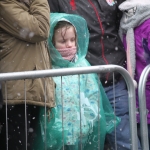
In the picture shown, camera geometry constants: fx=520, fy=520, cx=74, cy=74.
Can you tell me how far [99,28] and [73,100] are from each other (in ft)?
3.30

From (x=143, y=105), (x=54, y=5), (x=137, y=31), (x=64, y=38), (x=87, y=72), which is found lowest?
(x=143, y=105)

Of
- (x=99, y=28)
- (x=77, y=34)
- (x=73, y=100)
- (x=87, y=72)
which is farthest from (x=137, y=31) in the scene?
(x=87, y=72)

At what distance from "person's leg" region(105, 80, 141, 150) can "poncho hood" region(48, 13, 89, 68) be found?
1.67 ft

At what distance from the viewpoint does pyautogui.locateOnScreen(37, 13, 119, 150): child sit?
190 inches

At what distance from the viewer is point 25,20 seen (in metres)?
4.54

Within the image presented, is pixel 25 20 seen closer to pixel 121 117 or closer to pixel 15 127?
pixel 15 127

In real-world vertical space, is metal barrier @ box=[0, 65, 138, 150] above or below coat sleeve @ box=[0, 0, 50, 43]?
below

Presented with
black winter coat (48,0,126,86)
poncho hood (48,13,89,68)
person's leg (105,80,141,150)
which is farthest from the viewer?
black winter coat (48,0,126,86)

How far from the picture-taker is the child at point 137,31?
18.1 ft

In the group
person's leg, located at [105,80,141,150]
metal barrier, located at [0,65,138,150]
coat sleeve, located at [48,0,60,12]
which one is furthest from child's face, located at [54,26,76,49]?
metal barrier, located at [0,65,138,150]

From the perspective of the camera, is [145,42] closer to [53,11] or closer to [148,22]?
[148,22]

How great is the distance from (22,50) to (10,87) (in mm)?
362

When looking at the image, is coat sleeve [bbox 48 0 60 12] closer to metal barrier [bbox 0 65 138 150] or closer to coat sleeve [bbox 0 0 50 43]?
coat sleeve [bbox 0 0 50 43]

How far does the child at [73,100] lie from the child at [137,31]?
0.54m
